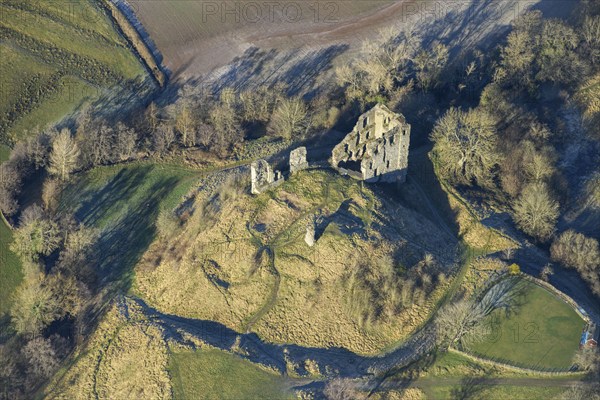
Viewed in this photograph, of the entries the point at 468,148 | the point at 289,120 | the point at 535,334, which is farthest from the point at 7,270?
the point at 535,334

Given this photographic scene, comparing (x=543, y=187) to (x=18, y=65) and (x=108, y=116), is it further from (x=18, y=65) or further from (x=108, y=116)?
(x=18, y=65)

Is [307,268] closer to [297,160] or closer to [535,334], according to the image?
[297,160]

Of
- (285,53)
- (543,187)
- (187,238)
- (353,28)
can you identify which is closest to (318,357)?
(187,238)

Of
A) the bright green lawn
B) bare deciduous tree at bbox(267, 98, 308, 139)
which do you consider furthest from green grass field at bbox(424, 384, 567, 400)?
the bright green lawn

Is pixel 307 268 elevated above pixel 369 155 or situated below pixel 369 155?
below

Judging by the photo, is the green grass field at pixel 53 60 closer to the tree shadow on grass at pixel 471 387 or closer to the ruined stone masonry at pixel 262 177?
the ruined stone masonry at pixel 262 177

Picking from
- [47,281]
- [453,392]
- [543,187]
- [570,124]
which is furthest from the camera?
[570,124]

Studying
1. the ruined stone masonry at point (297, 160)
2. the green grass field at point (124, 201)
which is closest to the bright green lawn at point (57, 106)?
the green grass field at point (124, 201)
